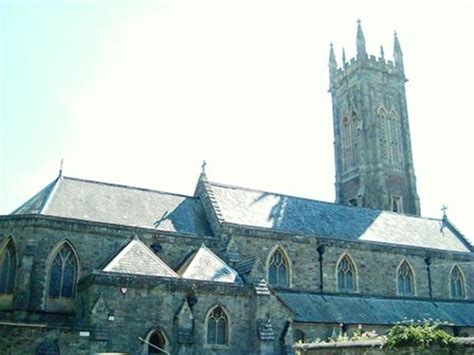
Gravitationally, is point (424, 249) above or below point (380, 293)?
above

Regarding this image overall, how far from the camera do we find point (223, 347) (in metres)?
25.5

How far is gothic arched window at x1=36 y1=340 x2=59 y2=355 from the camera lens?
2195 centimetres

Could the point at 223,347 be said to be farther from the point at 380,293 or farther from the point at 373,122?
the point at 373,122

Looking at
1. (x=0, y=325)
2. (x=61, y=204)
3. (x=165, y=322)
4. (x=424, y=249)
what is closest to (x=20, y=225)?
(x=61, y=204)

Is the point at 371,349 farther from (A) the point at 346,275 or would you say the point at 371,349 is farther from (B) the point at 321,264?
(A) the point at 346,275

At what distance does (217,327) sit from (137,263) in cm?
478

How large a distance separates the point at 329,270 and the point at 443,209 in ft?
53.0

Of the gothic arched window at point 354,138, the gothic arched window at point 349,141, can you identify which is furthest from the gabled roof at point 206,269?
the gothic arched window at point 349,141

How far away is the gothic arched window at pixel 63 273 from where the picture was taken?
26.9 meters

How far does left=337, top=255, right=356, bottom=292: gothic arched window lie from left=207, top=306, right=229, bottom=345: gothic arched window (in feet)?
35.3

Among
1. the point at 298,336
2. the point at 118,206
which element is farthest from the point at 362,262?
the point at 118,206

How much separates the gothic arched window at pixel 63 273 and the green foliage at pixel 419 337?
16.2 m

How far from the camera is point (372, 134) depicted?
1980 inches

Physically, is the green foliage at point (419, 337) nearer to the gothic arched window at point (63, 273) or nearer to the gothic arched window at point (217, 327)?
the gothic arched window at point (217, 327)
